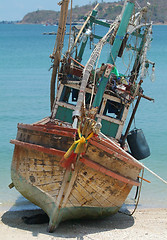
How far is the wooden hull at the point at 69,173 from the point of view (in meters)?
9.63

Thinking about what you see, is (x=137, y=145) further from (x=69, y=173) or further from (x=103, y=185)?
(x=69, y=173)

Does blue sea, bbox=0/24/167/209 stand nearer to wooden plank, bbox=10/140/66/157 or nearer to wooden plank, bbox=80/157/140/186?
wooden plank, bbox=10/140/66/157

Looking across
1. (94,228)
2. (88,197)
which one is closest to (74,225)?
(94,228)

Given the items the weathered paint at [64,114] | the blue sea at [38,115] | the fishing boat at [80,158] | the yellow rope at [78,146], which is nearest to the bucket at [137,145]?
the fishing boat at [80,158]

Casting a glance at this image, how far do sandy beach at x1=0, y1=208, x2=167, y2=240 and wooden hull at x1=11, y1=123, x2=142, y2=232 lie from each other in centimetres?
30

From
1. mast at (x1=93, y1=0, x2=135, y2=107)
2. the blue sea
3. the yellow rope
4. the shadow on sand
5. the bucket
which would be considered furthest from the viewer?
the blue sea

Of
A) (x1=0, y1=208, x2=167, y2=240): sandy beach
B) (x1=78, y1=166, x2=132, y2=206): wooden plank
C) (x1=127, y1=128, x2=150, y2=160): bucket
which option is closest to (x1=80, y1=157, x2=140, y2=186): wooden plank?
(x1=78, y1=166, x2=132, y2=206): wooden plank

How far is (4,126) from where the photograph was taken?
2222cm

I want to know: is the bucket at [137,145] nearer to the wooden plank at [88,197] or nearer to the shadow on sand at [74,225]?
the shadow on sand at [74,225]

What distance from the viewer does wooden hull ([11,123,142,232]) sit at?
963cm

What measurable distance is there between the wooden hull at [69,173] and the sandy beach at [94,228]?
11.9 inches

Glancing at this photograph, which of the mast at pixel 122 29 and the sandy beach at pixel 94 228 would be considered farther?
the mast at pixel 122 29

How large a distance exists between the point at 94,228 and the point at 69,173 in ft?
5.06

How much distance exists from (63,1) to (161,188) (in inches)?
250
